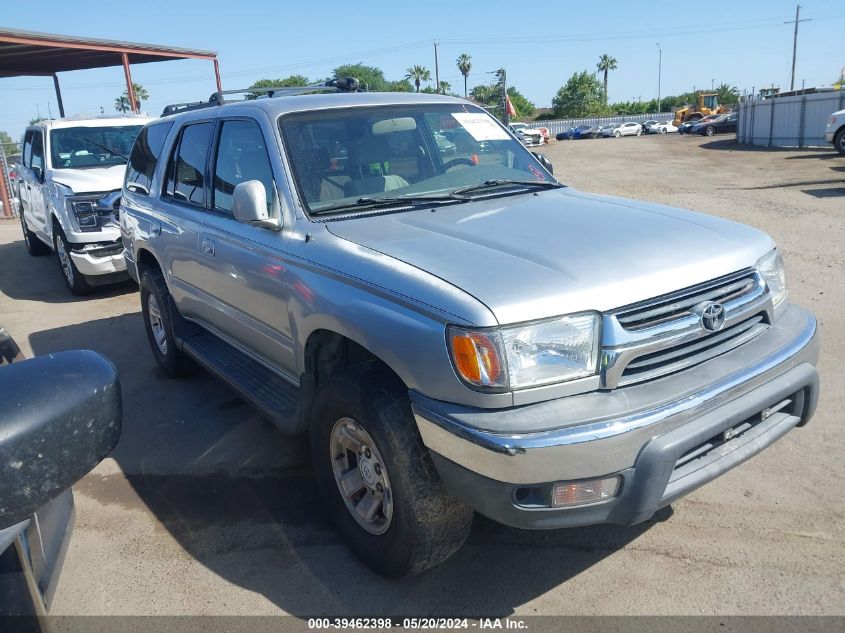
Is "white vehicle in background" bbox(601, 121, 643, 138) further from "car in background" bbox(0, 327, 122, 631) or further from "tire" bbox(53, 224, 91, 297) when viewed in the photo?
"car in background" bbox(0, 327, 122, 631)

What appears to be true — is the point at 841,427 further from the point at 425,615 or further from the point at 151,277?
the point at 151,277

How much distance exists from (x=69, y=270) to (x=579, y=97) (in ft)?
282

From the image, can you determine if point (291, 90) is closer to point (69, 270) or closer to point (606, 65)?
point (69, 270)

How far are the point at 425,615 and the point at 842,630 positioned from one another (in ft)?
5.08

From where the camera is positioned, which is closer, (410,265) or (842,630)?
(842,630)

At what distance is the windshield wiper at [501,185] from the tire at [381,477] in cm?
128

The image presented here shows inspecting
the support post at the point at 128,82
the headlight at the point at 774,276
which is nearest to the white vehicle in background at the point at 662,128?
the support post at the point at 128,82

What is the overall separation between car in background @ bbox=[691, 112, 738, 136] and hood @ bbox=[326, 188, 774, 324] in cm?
4271

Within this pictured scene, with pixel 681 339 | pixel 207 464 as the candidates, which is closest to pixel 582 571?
pixel 681 339

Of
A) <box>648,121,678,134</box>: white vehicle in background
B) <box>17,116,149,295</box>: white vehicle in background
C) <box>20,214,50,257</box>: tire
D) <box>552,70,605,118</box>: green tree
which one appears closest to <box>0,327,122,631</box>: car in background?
<box>17,116,149,295</box>: white vehicle in background

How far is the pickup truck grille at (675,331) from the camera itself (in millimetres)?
2441

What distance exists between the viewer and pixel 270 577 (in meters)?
A: 3.09

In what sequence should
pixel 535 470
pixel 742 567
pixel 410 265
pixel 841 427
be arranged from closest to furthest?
pixel 535 470
pixel 410 265
pixel 742 567
pixel 841 427

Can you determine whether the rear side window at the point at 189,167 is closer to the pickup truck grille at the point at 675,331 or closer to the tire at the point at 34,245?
the pickup truck grille at the point at 675,331
